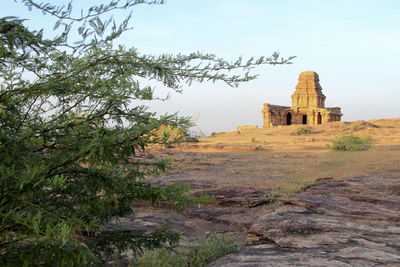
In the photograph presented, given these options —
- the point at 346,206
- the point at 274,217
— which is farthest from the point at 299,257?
the point at 346,206

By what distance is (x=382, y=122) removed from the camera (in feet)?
111

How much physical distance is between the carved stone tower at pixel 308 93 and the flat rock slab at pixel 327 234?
157 ft

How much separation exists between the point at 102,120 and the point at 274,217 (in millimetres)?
2238

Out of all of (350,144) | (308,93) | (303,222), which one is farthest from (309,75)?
(303,222)

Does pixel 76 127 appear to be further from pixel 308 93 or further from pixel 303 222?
pixel 308 93

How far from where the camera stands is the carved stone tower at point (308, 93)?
50.8 meters

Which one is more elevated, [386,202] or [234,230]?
[386,202]

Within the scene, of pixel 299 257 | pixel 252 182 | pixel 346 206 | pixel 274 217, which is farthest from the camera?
pixel 252 182

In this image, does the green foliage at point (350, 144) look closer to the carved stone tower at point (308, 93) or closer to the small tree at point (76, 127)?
the small tree at point (76, 127)

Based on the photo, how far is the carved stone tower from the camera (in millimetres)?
50844

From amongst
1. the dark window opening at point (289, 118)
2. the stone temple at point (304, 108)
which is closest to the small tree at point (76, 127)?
the stone temple at point (304, 108)

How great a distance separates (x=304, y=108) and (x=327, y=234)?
163 feet

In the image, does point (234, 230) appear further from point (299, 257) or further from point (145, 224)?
point (299, 257)

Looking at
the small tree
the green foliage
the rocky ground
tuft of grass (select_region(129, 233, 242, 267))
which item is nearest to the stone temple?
the green foliage
